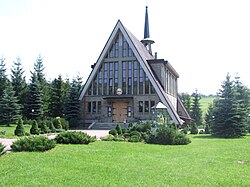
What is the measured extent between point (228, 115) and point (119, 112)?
12.3 m

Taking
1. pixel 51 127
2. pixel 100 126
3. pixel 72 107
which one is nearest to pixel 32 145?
pixel 51 127

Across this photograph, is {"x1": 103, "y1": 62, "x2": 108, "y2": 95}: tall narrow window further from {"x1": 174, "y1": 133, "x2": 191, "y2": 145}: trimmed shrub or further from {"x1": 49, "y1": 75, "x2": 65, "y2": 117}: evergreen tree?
{"x1": 174, "y1": 133, "x2": 191, "y2": 145}: trimmed shrub

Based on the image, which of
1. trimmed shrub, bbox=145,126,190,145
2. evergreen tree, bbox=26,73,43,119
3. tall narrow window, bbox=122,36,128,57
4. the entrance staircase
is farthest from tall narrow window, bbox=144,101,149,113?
evergreen tree, bbox=26,73,43,119

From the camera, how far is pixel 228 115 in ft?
71.1

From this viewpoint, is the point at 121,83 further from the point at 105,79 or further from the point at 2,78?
the point at 2,78

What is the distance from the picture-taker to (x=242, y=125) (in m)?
21.2

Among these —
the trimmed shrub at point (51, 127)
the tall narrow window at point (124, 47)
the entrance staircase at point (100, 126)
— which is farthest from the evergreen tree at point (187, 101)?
the trimmed shrub at point (51, 127)

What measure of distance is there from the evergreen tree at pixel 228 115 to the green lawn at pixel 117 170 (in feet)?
38.7

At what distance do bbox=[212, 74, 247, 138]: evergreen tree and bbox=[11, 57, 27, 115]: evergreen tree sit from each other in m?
25.7

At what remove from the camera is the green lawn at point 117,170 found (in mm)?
6344

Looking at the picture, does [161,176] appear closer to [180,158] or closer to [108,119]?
[180,158]

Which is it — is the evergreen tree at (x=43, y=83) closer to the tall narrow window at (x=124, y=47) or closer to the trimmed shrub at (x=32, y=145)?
the tall narrow window at (x=124, y=47)

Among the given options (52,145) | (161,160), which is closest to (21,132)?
(52,145)

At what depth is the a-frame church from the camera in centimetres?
2892
